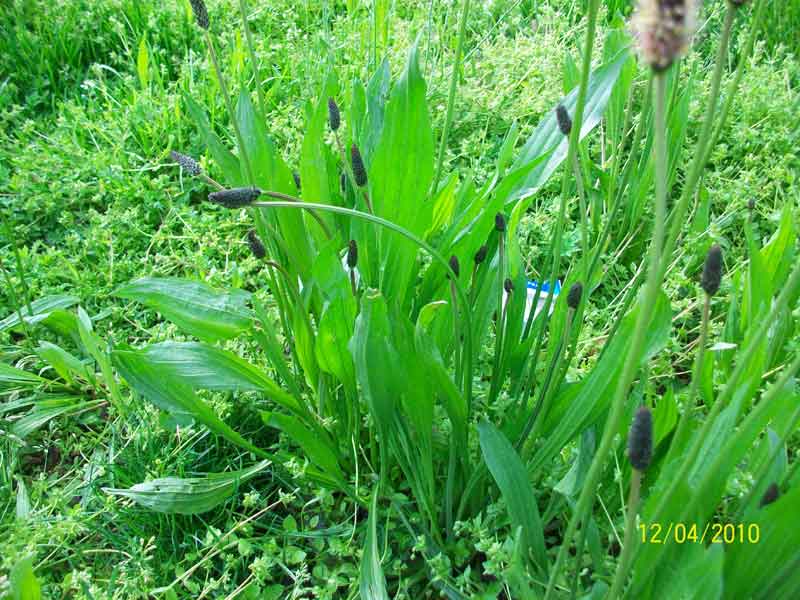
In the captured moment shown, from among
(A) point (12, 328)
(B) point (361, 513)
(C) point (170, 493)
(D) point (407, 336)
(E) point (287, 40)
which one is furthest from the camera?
(E) point (287, 40)

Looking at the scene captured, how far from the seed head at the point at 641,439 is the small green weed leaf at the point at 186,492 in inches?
35.5

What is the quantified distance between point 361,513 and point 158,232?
97cm

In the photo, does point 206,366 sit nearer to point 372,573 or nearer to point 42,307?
point 372,573

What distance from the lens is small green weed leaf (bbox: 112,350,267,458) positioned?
1229 mm

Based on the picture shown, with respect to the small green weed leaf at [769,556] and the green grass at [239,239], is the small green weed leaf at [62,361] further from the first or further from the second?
the small green weed leaf at [769,556]

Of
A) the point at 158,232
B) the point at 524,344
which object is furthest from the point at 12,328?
the point at 524,344

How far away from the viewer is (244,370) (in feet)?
4.40

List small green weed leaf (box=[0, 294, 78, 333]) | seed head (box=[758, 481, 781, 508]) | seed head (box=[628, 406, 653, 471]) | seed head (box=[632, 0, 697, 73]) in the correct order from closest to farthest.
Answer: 1. seed head (box=[632, 0, 697, 73])
2. seed head (box=[628, 406, 653, 471])
3. seed head (box=[758, 481, 781, 508])
4. small green weed leaf (box=[0, 294, 78, 333])

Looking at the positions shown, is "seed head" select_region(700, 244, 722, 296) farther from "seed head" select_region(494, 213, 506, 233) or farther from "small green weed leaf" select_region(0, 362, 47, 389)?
"small green weed leaf" select_region(0, 362, 47, 389)

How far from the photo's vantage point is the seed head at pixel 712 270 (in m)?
0.72

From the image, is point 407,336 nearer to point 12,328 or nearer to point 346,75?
point 12,328

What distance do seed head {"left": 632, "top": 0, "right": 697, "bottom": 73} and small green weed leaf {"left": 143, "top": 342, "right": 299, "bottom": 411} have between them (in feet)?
3.31

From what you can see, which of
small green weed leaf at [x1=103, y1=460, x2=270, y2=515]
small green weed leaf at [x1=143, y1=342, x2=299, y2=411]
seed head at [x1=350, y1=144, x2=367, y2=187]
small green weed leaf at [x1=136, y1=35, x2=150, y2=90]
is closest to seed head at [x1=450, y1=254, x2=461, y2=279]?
seed head at [x1=350, y1=144, x2=367, y2=187]

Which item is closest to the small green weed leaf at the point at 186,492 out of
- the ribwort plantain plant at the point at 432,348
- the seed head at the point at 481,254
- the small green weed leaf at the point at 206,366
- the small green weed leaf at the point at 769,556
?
the ribwort plantain plant at the point at 432,348
